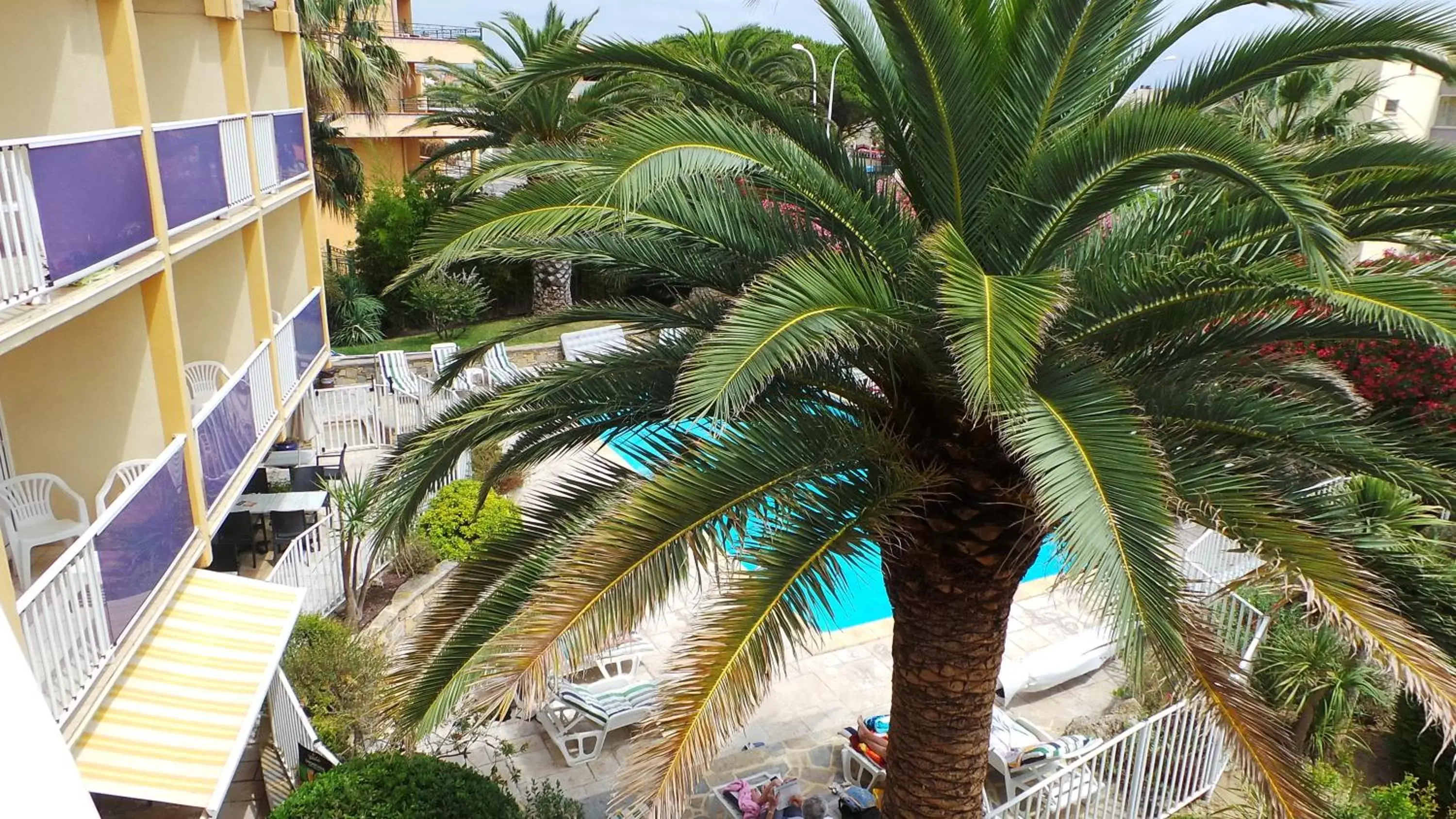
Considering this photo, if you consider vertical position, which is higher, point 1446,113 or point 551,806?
point 1446,113

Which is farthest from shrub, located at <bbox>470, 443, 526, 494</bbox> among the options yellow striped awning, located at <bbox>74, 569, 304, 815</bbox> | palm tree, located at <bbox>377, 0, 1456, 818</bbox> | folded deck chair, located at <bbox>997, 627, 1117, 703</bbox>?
palm tree, located at <bbox>377, 0, 1456, 818</bbox>

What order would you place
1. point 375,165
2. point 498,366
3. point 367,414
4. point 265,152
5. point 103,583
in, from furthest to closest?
1. point 375,165
2. point 498,366
3. point 367,414
4. point 265,152
5. point 103,583

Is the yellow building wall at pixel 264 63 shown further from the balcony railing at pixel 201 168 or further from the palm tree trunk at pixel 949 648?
the palm tree trunk at pixel 949 648

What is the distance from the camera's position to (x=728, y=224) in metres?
5.69

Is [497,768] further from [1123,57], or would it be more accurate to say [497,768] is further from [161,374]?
[1123,57]

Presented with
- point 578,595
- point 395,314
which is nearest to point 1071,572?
point 578,595

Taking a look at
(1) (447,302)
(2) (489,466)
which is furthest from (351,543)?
(1) (447,302)

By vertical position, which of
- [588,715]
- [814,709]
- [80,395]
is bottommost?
[814,709]

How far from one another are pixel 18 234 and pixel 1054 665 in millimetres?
10476

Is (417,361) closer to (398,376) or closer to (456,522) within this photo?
(398,376)

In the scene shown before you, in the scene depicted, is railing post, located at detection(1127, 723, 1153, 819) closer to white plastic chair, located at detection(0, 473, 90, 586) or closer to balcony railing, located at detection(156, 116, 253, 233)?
white plastic chair, located at detection(0, 473, 90, 586)

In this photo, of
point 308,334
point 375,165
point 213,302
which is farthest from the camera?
point 375,165

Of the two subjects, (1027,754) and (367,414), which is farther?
(367,414)

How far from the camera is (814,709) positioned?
11070 millimetres
